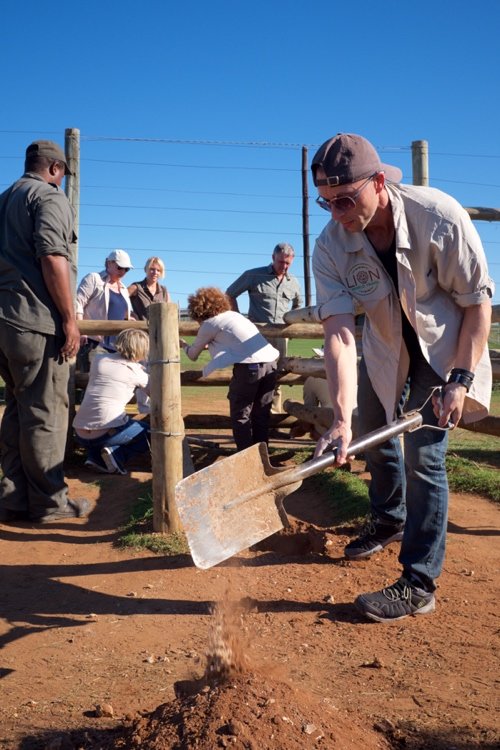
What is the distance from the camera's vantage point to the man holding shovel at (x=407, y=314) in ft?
10.4

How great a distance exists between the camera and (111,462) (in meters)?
6.31

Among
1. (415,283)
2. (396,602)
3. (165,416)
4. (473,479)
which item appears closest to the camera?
(415,283)

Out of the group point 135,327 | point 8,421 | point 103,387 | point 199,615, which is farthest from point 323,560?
point 135,327

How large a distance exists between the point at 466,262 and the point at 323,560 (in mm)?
1869

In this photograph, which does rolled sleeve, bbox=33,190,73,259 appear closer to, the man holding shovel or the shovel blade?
the man holding shovel

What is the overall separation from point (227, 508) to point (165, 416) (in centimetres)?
179

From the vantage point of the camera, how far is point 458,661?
10.0 feet

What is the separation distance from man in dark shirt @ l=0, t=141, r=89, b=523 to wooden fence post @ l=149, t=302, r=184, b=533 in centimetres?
60

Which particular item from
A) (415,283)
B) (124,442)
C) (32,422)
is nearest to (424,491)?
(415,283)

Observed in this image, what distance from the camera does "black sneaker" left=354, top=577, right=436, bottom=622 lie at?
343cm

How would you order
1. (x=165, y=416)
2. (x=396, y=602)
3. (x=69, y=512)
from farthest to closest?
1. (x=69, y=512)
2. (x=165, y=416)
3. (x=396, y=602)

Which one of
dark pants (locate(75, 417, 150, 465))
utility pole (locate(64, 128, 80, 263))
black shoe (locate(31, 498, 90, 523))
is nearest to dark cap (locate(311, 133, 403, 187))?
black shoe (locate(31, 498, 90, 523))

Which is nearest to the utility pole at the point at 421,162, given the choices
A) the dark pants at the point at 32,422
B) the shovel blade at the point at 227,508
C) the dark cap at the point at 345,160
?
the dark pants at the point at 32,422

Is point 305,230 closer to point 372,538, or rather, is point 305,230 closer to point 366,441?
point 372,538
